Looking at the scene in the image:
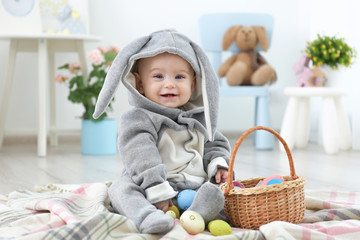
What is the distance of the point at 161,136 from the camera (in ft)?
4.47

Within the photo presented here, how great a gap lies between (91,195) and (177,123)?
1.08 feet

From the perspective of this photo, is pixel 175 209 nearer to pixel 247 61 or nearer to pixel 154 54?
pixel 154 54

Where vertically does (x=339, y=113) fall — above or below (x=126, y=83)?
below

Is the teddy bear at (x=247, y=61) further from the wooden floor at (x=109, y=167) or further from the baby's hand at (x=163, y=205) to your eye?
the baby's hand at (x=163, y=205)

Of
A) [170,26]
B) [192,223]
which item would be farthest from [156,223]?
[170,26]

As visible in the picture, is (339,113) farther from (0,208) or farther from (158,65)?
(0,208)

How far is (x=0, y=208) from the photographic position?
1385mm

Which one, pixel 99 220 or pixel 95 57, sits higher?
pixel 95 57

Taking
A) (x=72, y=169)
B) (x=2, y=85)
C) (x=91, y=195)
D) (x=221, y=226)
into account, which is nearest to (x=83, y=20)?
(x=2, y=85)

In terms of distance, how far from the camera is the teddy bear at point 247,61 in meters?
3.09

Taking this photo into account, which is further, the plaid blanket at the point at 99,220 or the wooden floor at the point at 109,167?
the wooden floor at the point at 109,167

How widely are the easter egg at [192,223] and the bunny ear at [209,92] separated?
0.95 feet

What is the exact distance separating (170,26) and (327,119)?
46.4 inches

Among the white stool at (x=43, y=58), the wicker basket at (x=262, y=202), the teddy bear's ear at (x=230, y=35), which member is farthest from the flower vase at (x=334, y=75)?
the wicker basket at (x=262, y=202)
